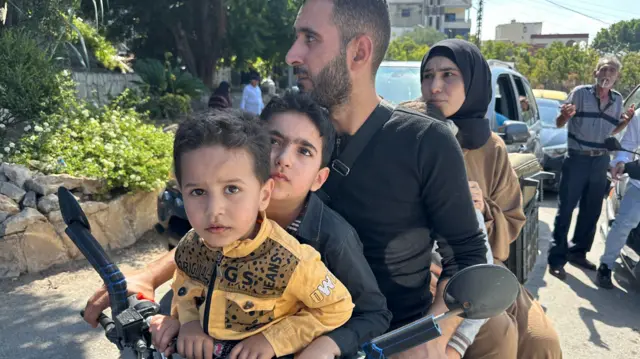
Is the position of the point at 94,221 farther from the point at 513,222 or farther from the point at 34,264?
the point at 513,222

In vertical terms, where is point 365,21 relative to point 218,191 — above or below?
above

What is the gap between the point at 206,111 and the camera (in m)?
1.47

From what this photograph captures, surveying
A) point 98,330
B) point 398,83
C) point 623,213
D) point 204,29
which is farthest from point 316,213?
point 204,29

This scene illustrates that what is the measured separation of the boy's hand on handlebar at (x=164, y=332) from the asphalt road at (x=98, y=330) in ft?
8.51

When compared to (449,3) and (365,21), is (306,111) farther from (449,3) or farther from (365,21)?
(449,3)

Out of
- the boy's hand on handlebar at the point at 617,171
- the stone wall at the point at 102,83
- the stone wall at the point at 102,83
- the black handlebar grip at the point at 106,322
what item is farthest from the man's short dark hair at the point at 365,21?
the stone wall at the point at 102,83

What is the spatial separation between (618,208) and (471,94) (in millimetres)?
3346

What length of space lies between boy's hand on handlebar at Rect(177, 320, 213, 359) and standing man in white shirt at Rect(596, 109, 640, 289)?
187 inches

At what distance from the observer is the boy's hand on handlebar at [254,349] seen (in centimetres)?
135

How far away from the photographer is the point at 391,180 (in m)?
1.78

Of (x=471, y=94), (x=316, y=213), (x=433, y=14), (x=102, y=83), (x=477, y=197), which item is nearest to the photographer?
(x=316, y=213)

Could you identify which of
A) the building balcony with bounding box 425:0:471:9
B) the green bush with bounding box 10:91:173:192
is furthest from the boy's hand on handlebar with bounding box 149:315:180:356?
the building balcony with bounding box 425:0:471:9

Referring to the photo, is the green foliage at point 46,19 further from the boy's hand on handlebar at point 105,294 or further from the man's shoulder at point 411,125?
the man's shoulder at point 411,125

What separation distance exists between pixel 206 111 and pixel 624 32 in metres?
103
